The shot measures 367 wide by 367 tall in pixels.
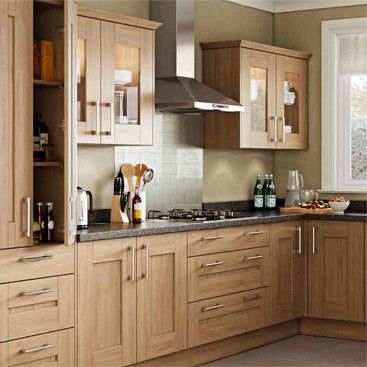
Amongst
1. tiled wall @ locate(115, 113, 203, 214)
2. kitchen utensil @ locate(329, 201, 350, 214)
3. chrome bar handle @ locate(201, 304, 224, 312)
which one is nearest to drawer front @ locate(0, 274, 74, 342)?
chrome bar handle @ locate(201, 304, 224, 312)

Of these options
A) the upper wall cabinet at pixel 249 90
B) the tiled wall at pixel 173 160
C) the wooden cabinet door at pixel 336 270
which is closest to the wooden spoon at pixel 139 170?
the tiled wall at pixel 173 160

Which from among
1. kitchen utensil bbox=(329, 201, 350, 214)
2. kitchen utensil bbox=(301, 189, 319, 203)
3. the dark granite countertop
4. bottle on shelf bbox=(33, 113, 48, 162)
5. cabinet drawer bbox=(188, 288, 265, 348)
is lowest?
cabinet drawer bbox=(188, 288, 265, 348)

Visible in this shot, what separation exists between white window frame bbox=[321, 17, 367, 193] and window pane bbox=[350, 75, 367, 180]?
0.19ft

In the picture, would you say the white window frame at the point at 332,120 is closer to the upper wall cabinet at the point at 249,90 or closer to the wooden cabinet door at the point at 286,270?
the upper wall cabinet at the point at 249,90

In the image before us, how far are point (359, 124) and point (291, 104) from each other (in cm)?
55

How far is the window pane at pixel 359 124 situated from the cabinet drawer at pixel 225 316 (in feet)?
5.10

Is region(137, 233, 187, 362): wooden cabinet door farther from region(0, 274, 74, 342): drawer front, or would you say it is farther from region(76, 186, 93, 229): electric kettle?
region(0, 274, 74, 342): drawer front

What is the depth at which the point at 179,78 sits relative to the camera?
631 cm

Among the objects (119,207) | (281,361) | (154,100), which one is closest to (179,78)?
(154,100)

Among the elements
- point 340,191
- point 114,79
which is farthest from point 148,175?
point 340,191

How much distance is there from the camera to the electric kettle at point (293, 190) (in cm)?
740

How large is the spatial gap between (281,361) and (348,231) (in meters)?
1.13

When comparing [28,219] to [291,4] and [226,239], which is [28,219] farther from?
[291,4]

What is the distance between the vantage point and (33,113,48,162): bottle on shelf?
4868mm
